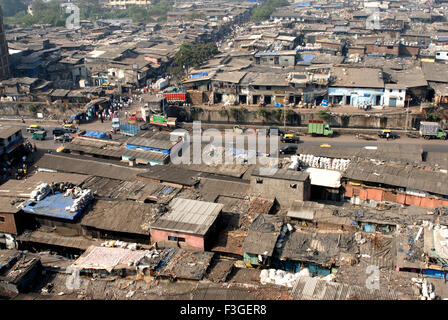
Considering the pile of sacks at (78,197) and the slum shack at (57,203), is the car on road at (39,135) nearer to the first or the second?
the slum shack at (57,203)

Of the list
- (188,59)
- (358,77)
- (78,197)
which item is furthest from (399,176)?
(188,59)

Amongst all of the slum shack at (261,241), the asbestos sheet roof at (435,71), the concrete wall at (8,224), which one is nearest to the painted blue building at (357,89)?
the asbestos sheet roof at (435,71)

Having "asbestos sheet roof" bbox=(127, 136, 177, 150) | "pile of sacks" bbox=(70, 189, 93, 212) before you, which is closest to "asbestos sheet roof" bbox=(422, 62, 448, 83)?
"asbestos sheet roof" bbox=(127, 136, 177, 150)

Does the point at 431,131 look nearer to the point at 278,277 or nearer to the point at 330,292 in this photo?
the point at 278,277

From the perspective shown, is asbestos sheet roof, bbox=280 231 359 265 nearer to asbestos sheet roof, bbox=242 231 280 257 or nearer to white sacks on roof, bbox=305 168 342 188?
asbestos sheet roof, bbox=242 231 280 257

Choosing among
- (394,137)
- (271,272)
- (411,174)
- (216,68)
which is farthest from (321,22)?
(271,272)
